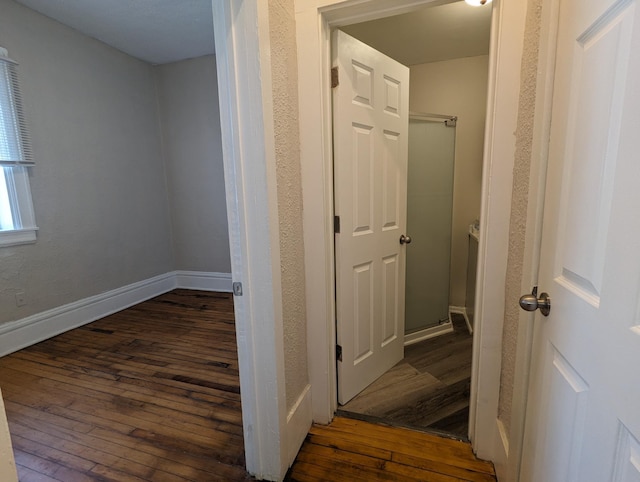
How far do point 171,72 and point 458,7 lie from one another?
9.84ft

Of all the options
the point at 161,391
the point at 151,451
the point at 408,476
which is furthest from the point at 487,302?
the point at 161,391

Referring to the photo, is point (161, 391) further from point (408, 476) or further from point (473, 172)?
point (473, 172)

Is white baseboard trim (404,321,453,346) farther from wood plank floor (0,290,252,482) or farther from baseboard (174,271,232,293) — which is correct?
baseboard (174,271,232,293)

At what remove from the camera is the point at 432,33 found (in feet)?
7.75

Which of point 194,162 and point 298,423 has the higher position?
point 194,162

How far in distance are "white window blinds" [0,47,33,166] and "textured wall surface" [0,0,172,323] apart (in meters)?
0.08

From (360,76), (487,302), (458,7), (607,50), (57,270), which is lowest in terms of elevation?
(57,270)

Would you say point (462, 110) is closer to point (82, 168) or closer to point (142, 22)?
point (142, 22)

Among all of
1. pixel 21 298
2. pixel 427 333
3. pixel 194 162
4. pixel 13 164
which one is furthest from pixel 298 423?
pixel 194 162

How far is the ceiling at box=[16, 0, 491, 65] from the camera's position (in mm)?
2182

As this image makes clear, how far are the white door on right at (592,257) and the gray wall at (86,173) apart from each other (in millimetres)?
3216

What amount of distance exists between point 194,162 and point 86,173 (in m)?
1.04

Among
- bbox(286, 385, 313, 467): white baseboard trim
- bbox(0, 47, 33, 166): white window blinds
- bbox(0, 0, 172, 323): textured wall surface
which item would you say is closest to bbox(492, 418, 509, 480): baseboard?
bbox(286, 385, 313, 467): white baseboard trim

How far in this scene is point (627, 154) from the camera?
53 centimetres
